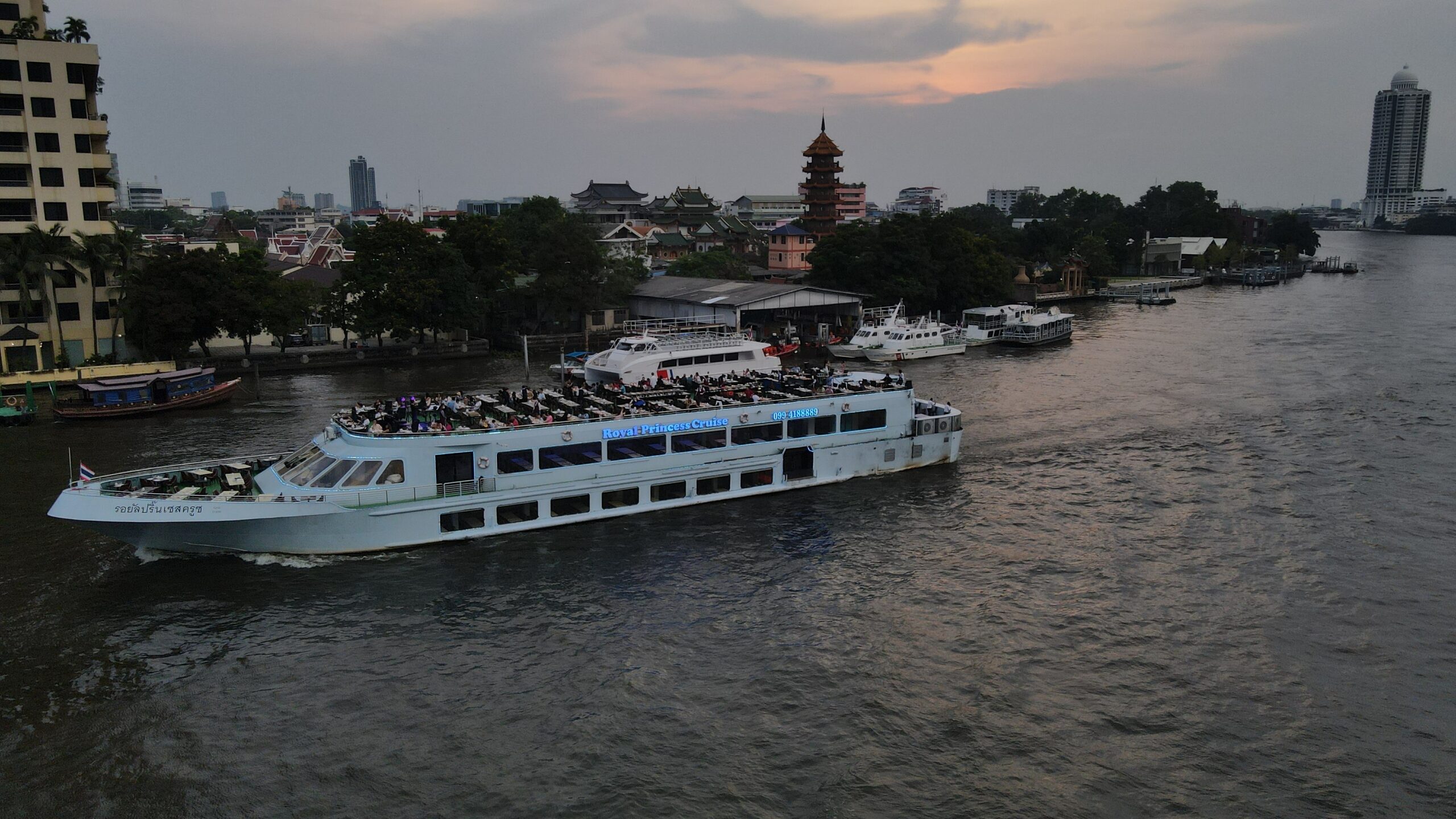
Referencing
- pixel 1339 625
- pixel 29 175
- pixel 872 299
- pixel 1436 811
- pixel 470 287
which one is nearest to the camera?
pixel 1436 811

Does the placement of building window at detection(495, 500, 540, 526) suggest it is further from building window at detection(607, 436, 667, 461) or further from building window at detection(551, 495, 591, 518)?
building window at detection(607, 436, 667, 461)

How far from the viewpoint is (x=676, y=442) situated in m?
32.2

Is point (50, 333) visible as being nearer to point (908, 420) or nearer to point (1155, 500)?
point (908, 420)

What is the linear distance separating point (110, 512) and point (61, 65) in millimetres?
43833

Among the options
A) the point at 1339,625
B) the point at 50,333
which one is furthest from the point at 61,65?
the point at 1339,625

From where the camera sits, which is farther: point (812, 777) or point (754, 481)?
point (754, 481)

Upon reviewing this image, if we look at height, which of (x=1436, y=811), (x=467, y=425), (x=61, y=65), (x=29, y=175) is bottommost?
(x=1436, y=811)

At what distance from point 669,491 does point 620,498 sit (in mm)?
1747

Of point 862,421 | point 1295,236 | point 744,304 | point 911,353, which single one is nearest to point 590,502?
point 862,421

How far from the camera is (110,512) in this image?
25.0m

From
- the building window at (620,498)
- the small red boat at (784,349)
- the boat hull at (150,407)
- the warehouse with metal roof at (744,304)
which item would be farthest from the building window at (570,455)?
the warehouse with metal roof at (744,304)

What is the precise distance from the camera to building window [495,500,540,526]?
29156mm

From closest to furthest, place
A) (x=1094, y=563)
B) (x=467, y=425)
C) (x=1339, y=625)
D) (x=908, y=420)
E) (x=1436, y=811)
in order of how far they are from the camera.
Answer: (x=1436, y=811) < (x=1339, y=625) < (x=1094, y=563) < (x=467, y=425) < (x=908, y=420)

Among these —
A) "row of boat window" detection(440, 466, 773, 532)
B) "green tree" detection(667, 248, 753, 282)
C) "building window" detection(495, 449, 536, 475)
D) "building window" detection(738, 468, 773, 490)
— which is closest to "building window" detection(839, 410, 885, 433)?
"building window" detection(738, 468, 773, 490)
